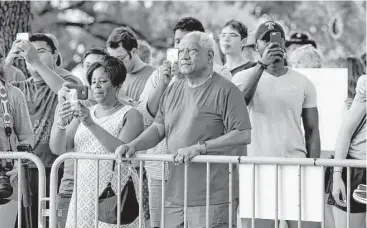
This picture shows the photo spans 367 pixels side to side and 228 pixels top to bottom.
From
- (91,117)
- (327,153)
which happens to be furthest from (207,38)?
(327,153)

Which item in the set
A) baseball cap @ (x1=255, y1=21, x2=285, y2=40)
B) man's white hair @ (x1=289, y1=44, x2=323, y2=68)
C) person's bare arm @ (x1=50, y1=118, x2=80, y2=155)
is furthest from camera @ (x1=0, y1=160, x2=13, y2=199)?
man's white hair @ (x1=289, y1=44, x2=323, y2=68)

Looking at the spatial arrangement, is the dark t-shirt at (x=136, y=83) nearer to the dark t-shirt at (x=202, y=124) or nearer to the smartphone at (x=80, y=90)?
the smartphone at (x=80, y=90)

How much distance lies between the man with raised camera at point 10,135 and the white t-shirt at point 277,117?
1.72 metres

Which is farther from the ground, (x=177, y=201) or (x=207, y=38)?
(x=207, y=38)

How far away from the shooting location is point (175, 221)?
5973 millimetres

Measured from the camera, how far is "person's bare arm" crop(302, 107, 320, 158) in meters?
6.80

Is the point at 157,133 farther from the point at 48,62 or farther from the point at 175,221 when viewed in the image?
the point at 48,62

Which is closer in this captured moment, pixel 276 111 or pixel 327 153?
pixel 276 111

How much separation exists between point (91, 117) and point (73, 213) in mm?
670

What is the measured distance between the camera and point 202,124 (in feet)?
19.6

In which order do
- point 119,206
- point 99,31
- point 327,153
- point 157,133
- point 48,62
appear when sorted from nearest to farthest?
point 119,206
point 157,133
point 48,62
point 327,153
point 99,31

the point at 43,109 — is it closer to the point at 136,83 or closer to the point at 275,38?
the point at 136,83

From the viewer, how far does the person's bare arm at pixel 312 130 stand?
6802mm

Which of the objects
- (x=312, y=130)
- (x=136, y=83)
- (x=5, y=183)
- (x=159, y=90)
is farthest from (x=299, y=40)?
(x=5, y=183)
